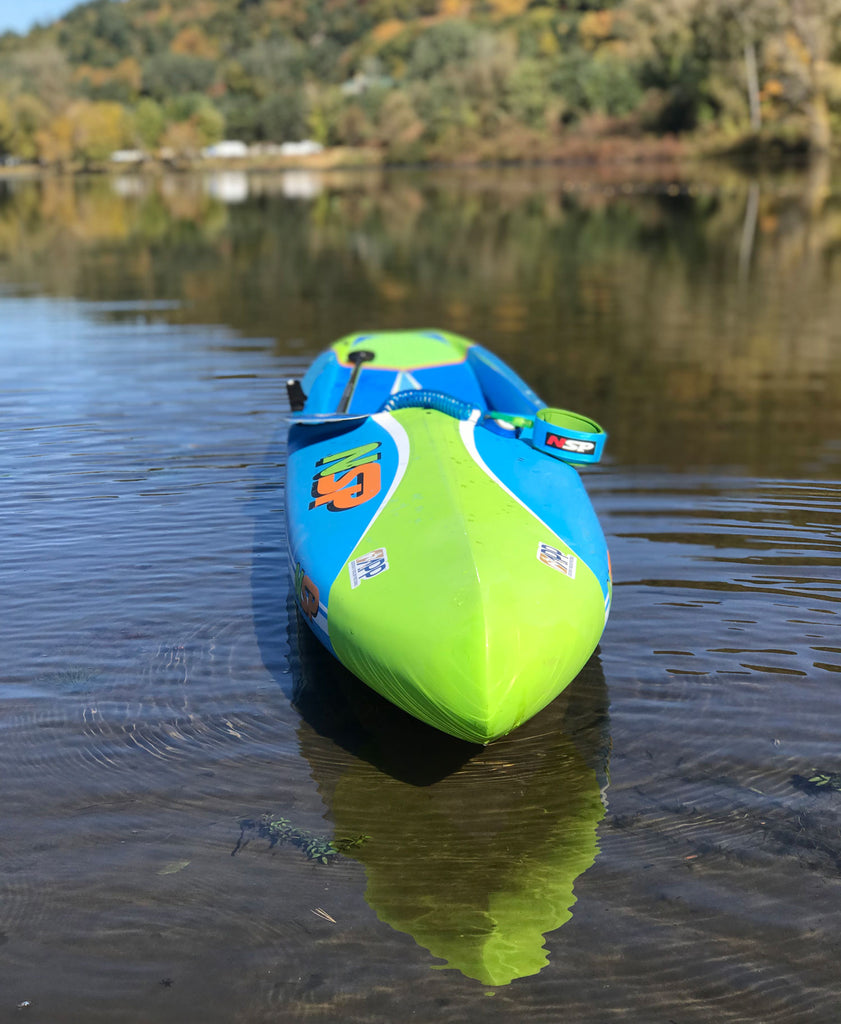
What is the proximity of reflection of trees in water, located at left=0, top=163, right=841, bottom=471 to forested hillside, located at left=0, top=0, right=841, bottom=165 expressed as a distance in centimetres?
2384

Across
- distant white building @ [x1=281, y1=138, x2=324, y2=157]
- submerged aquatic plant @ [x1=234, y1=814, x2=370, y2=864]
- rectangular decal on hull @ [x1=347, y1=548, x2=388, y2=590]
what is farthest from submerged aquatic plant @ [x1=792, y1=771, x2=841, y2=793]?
distant white building @ [x1=281, y1=138, x2=324, y2=157]

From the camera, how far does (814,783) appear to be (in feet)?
16.3

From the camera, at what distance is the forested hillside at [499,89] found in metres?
66.3

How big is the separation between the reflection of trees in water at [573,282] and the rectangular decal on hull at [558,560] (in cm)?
451

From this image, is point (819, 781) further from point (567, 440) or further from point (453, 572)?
point (567, 440)

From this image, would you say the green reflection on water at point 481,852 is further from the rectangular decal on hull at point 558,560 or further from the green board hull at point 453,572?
the rectangular decal on hull at point 558,560

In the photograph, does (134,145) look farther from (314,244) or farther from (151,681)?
(151,681)

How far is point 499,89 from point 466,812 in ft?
329

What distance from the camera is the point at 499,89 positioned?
9700 cm

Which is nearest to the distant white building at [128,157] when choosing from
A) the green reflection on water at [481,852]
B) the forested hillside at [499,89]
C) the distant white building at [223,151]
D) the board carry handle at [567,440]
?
the forested hillside at [499,89]

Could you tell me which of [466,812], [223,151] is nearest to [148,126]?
[223,151]

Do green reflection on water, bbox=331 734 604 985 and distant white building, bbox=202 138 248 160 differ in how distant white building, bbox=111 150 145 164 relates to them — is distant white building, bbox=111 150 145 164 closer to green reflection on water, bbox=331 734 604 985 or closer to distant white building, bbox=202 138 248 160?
distant white building, bbox=202 138 248 160

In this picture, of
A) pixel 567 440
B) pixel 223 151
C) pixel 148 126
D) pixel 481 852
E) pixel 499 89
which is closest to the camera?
pixel 481 852

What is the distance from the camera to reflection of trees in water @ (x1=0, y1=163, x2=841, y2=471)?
40.6 feet
